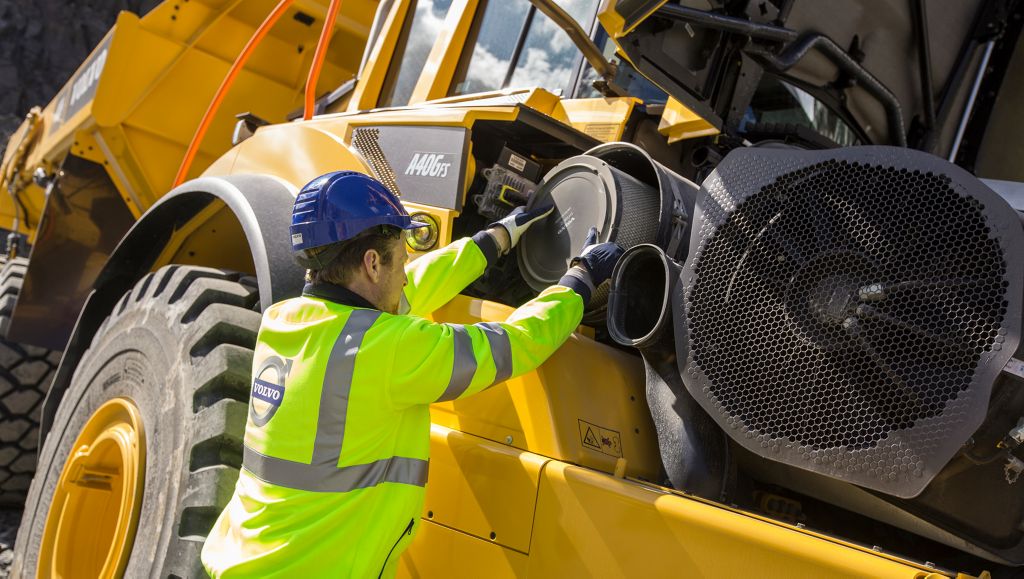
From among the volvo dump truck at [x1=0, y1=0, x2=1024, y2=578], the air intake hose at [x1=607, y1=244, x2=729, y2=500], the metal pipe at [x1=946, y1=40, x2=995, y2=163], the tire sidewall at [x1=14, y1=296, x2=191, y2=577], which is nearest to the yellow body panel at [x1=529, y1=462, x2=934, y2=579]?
the volvo dump truck at [x1=0, y1=0, x2=1024, y2=578]

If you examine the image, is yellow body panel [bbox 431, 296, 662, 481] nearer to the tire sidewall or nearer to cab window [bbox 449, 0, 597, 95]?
the tire sidewall

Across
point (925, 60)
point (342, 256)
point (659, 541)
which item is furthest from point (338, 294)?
point (925, 60)

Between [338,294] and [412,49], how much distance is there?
1.72 m

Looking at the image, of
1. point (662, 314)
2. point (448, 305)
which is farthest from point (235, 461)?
point (662, 314)

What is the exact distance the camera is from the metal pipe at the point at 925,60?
9.54 feet

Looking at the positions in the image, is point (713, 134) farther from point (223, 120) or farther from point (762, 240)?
point (223, 120)

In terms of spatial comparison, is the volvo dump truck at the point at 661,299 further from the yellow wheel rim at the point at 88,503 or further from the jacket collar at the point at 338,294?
the jacket collar at the point at 338,294

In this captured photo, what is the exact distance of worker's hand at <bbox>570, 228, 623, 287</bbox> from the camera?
2004 millimetres

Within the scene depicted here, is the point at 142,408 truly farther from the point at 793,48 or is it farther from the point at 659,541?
the point at 793,48

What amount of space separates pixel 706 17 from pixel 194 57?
3.69 meters

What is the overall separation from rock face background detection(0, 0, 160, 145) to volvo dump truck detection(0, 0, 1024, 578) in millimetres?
13499

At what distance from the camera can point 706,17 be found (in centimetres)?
225

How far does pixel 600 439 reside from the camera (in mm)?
1865

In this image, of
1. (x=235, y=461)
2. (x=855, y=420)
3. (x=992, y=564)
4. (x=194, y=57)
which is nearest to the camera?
(x=855, y=420)
